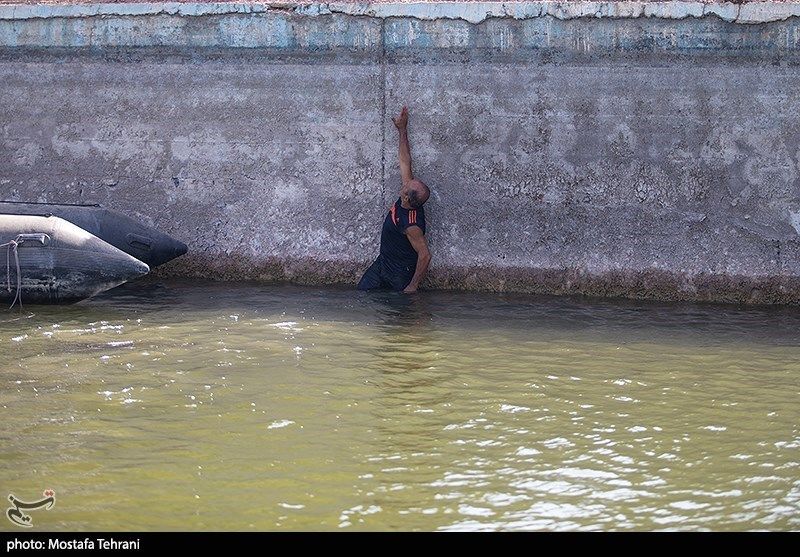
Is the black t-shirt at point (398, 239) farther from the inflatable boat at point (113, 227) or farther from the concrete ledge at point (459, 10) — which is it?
the inflatable boat at point (113, 227)

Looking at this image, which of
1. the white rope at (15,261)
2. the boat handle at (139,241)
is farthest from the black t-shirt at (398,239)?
the white rope at (15,261)

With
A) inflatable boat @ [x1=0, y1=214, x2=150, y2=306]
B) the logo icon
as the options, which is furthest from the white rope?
the logo icon

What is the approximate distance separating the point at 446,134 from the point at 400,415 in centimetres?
421

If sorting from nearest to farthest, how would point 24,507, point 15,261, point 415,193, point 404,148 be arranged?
point 24,507, point 15,261, point 415,193, point 404,148

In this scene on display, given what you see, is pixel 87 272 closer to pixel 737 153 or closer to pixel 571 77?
pixel 571 77

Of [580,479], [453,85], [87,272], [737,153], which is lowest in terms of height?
[580,479]

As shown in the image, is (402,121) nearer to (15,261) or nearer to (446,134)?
(446,134)

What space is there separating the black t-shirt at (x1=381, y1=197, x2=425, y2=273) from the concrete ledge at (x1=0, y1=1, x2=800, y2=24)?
180 cm

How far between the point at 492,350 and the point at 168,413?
262cm

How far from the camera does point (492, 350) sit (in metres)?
7.75

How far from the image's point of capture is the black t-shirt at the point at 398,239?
9500 millimetres

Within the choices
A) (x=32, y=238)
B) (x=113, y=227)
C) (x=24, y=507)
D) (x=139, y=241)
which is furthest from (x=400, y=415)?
(x=113, y=227)

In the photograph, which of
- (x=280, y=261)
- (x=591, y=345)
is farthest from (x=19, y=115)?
(x=591, y=345)

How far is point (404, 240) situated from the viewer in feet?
31.4
